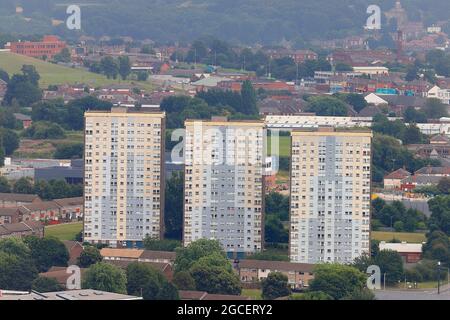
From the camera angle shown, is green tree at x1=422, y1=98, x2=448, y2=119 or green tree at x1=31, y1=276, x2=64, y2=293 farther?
green tree at x1=422, y1=98, x2=448, y2=119

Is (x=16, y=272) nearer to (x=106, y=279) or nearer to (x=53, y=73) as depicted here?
(x=106, y=279)

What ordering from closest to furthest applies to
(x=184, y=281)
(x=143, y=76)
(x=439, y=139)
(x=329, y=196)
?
(x=184, y=281) → (x=329, y=196) → (x=439, y=139) → (x=143, y=76)

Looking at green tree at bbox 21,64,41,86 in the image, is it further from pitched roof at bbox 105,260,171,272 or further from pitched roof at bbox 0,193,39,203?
pitched roof at bbox 105,260,171,272

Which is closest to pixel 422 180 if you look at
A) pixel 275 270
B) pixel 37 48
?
pixel 275 270

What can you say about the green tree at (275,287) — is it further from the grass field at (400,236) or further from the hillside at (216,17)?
the hillside at (216,17)

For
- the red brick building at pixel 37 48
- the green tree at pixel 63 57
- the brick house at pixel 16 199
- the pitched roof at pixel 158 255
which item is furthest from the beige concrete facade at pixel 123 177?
the red brick building at pixel 37 48

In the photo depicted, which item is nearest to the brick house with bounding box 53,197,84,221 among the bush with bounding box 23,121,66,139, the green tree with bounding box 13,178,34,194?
the green tree with bounding box 13,178,34,194

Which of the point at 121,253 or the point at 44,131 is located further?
the point at 44,131
